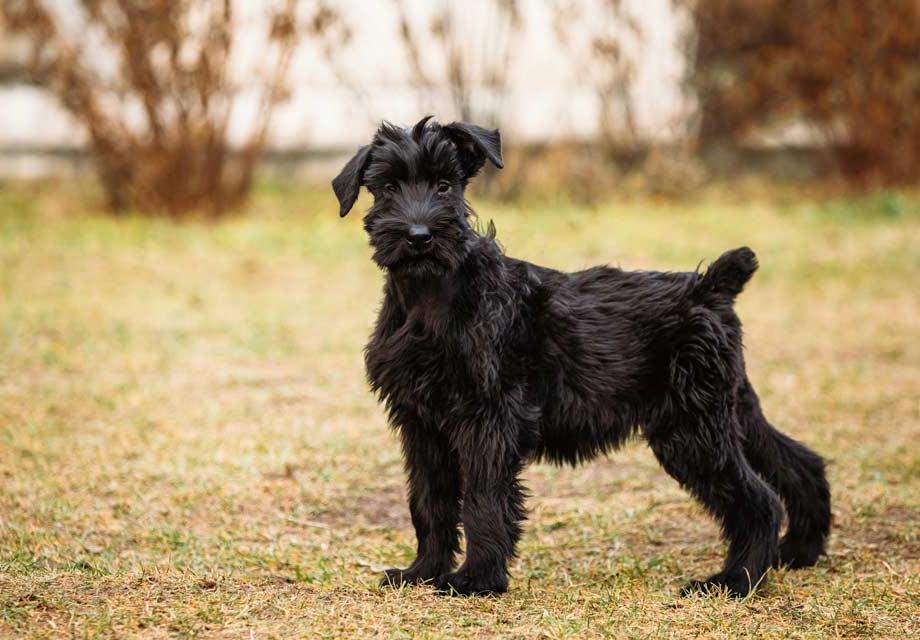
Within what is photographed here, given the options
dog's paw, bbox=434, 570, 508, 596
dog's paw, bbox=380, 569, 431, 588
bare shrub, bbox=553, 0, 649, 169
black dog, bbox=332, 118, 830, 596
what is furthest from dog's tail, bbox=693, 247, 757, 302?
bare shrub, bbox=553, 0, 649, 169

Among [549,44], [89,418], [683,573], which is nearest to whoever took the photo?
[683,573]

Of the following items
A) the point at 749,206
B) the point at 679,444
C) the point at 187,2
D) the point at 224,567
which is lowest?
the point at 224,567

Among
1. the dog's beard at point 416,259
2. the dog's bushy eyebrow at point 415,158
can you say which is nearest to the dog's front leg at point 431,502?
the dog's beard at point 416,259

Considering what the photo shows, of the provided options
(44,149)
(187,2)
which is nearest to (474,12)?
(187,2)

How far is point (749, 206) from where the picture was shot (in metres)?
15.8

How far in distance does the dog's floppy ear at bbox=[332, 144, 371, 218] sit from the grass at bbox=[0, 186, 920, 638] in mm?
1525

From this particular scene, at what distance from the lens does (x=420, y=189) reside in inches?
194

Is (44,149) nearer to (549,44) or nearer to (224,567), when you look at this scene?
(549,44)

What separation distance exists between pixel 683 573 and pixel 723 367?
0.96m

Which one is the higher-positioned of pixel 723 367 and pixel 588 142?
pixel 588 142

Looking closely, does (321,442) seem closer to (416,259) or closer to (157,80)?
(416,259)

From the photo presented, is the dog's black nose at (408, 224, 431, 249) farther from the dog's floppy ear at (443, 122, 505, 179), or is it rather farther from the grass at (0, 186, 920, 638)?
the grass at (0, 186, 920, 638)

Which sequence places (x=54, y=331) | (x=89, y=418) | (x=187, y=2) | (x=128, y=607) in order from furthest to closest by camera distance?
(x=187, y=2) → (x=54, y=331) → (x=89, y=418) → (x=128, y=607)

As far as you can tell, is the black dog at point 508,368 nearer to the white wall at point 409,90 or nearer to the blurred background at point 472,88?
the blurred background at point 472,88
